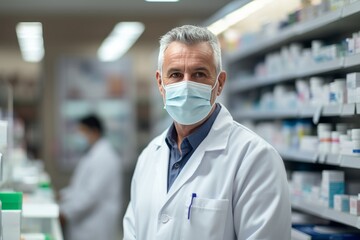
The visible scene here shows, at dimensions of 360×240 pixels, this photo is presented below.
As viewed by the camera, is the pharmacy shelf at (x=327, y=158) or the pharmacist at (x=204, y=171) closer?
the pharmacist at (x=204, y=171)

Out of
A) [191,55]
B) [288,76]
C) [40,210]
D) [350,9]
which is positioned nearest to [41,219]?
[40,210]

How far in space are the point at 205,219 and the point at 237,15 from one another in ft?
10.4

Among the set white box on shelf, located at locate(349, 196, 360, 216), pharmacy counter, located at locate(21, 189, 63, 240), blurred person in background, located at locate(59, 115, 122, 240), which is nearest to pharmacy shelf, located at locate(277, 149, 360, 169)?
white box on shelf, located at locate(349, 196, 360, 216)

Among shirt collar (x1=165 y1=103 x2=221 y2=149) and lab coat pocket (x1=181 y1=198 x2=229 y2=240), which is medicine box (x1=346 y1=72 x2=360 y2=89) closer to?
shirt collar (x1=165 y1=103 x2=221 y2=149)

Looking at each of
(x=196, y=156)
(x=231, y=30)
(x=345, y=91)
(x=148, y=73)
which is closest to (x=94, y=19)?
(x=148, y=73)

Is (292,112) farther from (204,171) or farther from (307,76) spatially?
(204,171)

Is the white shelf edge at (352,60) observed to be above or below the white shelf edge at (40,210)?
above

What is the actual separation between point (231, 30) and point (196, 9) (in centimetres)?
349

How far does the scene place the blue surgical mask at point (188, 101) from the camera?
2.52 meters

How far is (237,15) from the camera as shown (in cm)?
529

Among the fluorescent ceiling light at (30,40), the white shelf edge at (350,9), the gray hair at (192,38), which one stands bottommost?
the gray hair at (192,38)

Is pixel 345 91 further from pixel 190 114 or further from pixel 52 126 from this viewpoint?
pixel 52 126

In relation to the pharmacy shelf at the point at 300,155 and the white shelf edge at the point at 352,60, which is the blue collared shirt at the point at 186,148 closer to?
the white shelf edge at the point at 352,60

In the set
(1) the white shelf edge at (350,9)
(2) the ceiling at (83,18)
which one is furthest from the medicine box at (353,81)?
(2) the ceiling at (83,18)
